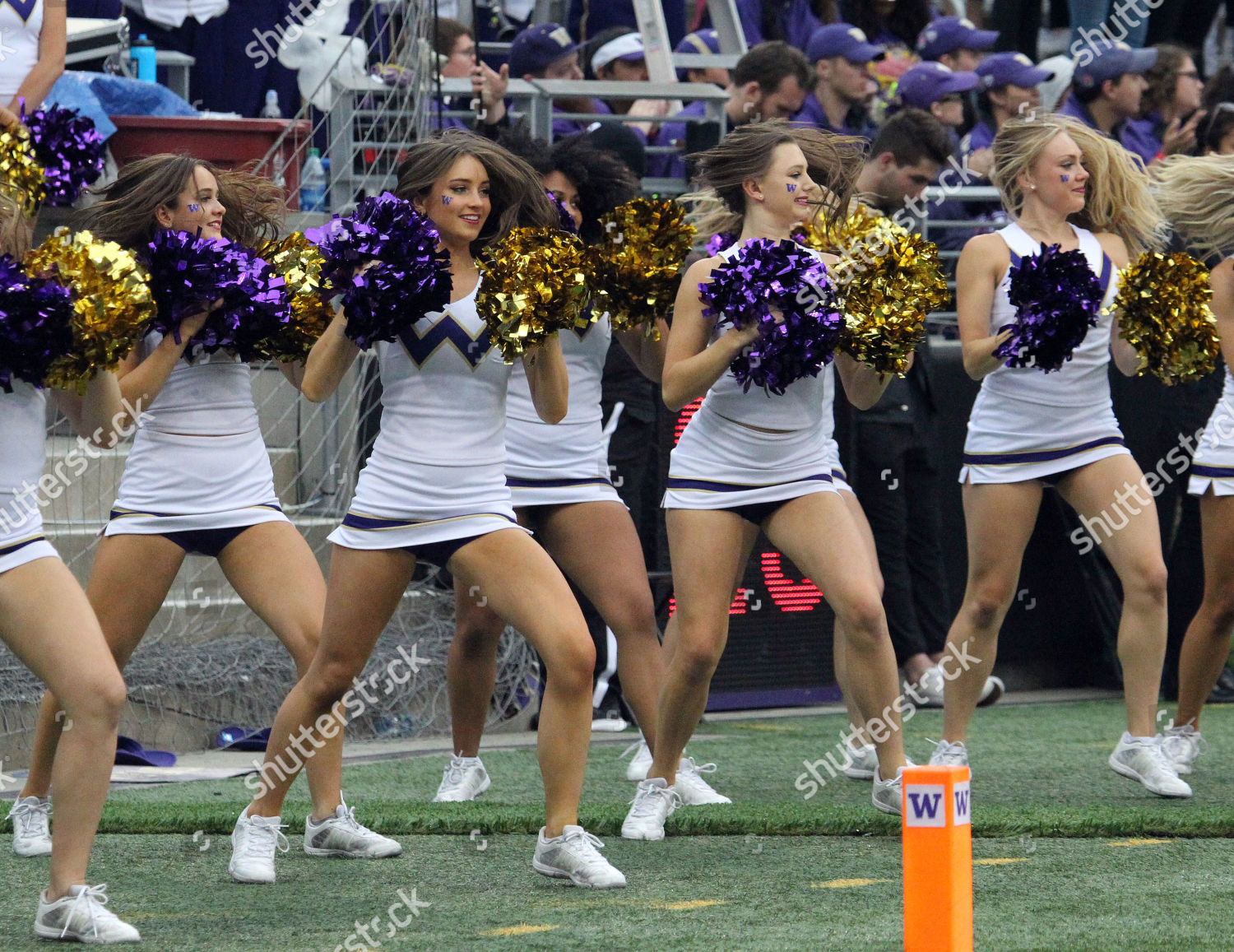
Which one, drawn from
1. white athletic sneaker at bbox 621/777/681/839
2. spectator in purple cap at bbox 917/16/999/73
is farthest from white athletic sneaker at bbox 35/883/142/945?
spectator in purple cap at bbox 917/16/999/73

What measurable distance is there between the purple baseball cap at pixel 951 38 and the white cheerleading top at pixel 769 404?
630 cm

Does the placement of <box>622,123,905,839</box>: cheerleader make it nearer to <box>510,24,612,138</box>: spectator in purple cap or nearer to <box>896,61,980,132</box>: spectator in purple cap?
<box>510,24,612,138</box>: spectator in purple cap

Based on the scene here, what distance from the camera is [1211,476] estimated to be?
6016 millimetres

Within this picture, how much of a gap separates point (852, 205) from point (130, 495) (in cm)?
269

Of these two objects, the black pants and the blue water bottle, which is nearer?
the black pants

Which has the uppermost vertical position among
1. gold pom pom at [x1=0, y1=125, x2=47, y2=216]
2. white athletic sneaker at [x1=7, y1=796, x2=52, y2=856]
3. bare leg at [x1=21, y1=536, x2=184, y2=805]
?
gold pom pom at [x1=0, y1=125, x2=47, y2=216]

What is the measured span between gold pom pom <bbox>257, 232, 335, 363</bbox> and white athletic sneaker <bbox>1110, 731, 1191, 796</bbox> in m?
2.81

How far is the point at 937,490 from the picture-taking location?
870cm

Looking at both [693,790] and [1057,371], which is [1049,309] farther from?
[693,790]

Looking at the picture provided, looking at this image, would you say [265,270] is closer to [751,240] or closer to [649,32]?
[751,240]

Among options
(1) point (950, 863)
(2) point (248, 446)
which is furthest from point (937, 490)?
(1) point (950, 863)

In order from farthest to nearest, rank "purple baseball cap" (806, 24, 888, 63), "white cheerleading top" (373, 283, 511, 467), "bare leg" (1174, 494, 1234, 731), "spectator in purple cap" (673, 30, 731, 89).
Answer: "spectator in purple cap" (673, 30, 731, 89) → "purple baseball cap" (806, 24, 888, 63) → "bare leg" (1174, 494, 1234, 731) → "white cheerleading top" (373, 283, 511, 467)

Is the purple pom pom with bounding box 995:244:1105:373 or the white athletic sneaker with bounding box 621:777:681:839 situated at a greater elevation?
the purple pom pom with bounding box 995:244:1105:373

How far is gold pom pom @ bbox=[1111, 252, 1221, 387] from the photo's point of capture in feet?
18.9
